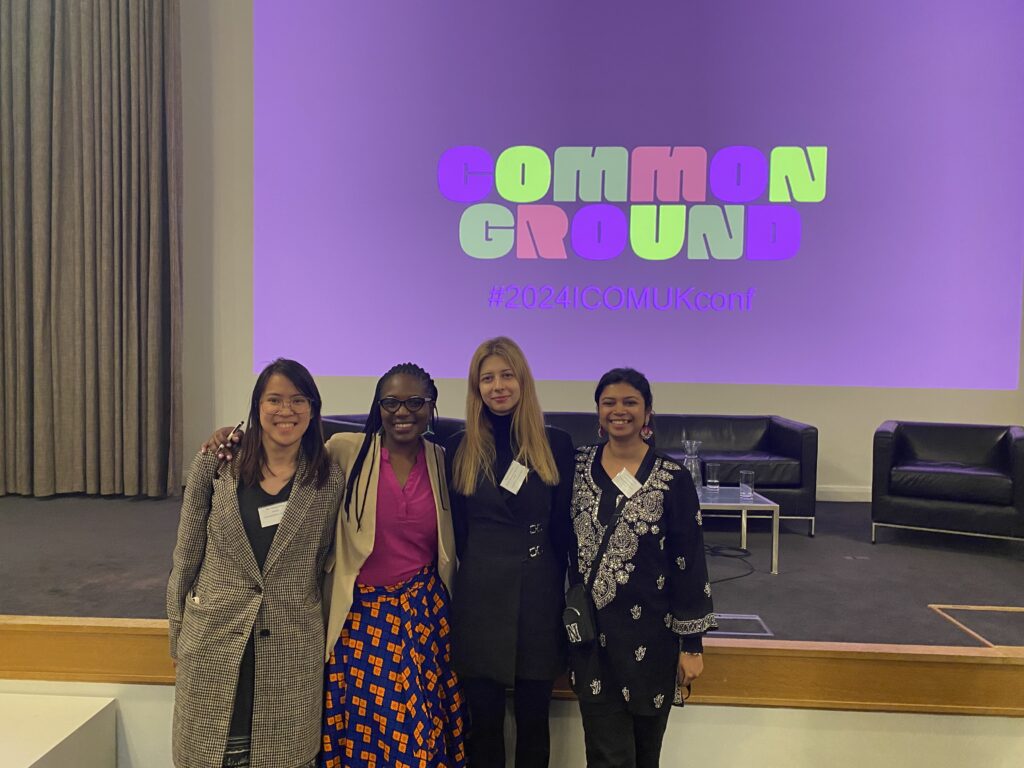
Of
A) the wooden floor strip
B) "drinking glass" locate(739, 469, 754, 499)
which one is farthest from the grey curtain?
"drinking glass" locate(739, 469, 754, 499)

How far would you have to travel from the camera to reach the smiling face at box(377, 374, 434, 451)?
1.87 meters

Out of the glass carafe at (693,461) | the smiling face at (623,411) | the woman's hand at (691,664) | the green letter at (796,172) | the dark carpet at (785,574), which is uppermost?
the green letter at (796,172)

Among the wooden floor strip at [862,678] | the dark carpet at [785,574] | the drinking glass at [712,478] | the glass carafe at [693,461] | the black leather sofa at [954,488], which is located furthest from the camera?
the black leather sofa at [954,488]

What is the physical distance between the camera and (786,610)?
3346mm

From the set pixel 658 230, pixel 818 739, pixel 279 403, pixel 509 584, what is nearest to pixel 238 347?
pixel 658 230

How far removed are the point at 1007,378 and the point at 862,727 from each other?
Answer: 4.25 m

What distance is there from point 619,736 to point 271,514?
1.02 m

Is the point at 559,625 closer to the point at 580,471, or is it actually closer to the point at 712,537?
the point at 580,471

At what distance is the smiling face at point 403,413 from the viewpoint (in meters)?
1.87

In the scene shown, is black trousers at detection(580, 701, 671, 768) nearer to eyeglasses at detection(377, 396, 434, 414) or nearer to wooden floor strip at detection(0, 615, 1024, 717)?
wooden floor strip at detection(0, 615, 1024, 717)

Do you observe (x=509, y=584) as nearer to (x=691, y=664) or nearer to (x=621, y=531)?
(x=621, y=531)

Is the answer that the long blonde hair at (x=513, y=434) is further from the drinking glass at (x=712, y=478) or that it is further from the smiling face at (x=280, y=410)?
the drinking glass at (x=712, y=478)

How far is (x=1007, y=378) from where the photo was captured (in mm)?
5562

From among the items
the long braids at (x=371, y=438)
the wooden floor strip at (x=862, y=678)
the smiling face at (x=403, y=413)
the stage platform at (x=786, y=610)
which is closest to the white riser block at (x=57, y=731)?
the stage platform at (x=786, y=610)
